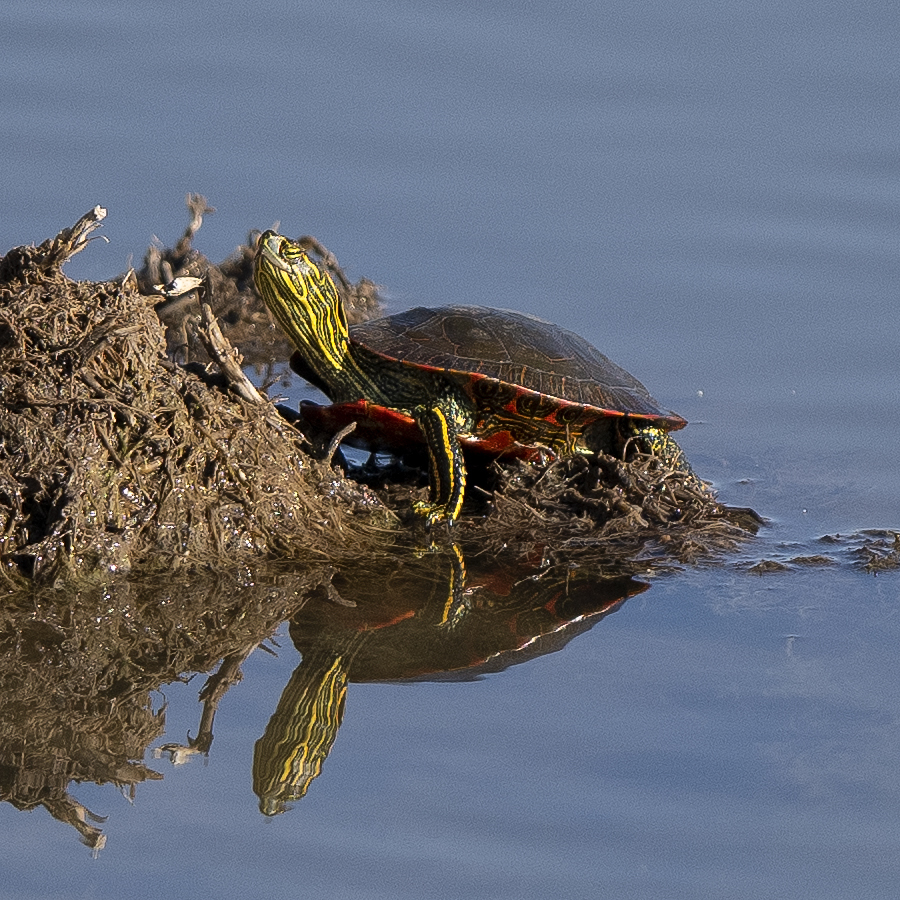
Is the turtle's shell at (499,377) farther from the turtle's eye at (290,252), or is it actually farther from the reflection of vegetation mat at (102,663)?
the reflection of vegetation mat at (102,663)

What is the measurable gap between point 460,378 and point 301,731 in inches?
87.7

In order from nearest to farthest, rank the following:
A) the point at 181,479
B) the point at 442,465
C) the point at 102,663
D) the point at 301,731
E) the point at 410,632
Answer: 1. the point at 301,731
2. the point at 102,663
3. the point at 410,632
4. the point at 181,479
5. the point at 442,465

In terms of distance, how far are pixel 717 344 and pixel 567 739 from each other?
14.9 feet

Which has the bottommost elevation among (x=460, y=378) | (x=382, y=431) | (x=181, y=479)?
(x=181, y=479)

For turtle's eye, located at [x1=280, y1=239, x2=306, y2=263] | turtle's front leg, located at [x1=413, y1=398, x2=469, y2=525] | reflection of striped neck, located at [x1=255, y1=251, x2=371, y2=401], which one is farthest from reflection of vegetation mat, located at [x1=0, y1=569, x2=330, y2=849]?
turtle's eye, located at [x1=280, y1=239, x2=306, y2=263]

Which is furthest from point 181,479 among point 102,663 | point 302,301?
point 302,301

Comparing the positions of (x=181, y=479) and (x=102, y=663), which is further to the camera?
(x=181, y=479)

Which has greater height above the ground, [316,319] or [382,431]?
[316,319]

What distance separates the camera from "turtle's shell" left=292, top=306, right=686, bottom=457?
653 centimetres

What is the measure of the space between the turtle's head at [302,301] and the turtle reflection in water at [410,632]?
126 cm

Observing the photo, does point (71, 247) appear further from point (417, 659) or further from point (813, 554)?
point (813, 554)

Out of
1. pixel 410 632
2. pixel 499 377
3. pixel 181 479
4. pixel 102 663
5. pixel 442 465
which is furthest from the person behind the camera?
pixel 499 377

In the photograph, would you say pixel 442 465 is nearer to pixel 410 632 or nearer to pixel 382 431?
pixel 382 431

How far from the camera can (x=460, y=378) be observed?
6.58m
